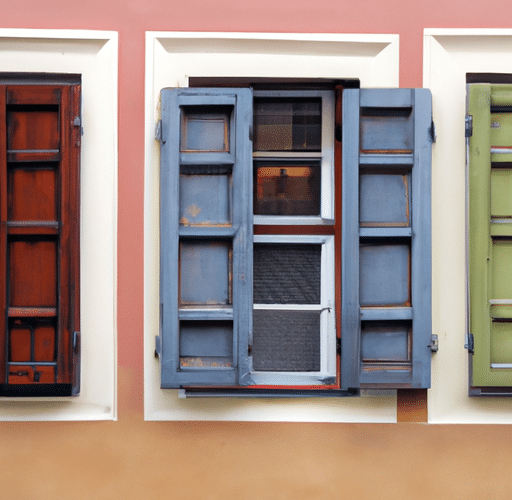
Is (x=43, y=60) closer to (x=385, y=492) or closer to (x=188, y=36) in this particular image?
(x=188, y=36)

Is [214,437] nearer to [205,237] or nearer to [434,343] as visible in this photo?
[205,237]

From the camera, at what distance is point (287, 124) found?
2471 millimetres

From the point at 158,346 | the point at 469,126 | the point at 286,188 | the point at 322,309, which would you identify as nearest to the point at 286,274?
the point at 322,309

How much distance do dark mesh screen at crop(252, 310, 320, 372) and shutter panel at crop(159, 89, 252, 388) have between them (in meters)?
0.23

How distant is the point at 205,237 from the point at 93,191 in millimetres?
648

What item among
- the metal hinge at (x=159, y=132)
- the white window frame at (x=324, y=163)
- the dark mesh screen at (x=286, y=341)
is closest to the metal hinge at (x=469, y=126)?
the white window frame at (x=324, y=163)

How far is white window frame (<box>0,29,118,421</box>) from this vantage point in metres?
2.37

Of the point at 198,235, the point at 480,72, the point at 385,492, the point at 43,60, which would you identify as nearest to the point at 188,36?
the point at 43,60

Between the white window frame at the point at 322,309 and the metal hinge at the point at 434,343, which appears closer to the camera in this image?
the metal hinge at the point at 434,343

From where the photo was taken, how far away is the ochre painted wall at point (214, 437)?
7.78 ft

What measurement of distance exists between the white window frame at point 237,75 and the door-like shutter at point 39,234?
1.20ft

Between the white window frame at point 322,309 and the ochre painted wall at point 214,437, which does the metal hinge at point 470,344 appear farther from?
the white window frame at point 322,309

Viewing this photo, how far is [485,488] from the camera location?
2379mm

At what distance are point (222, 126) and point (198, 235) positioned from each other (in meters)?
0.56
